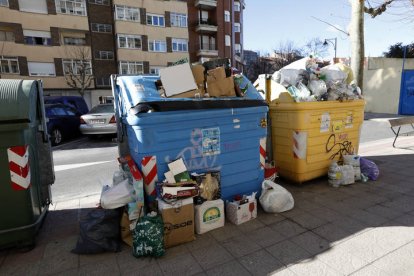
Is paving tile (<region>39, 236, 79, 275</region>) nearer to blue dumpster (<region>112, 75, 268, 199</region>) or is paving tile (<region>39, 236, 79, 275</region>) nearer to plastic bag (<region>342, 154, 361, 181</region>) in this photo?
blue dumpster (<region>112, 75, 268, 199</region>)

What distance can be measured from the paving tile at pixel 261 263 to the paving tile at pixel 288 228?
47 cm

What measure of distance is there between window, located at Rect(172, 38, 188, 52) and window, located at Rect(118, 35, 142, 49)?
384 cm

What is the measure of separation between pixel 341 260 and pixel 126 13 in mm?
29078

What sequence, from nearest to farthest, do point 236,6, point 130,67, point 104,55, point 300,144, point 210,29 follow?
point 300,144 → point 104,55 → point 130,67 → point 210,29 → point 236,6

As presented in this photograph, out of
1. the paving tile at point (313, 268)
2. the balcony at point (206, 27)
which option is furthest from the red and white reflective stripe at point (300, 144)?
the balcony at point (206, 27)

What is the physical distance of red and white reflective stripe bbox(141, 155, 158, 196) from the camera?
2895mm

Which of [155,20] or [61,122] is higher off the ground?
[155,20]

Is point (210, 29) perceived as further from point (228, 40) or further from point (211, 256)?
point (211, 256)

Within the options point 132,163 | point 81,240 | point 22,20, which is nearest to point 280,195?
point 132,163

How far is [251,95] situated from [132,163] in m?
1.81

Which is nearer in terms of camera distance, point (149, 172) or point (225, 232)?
point (149, 172)

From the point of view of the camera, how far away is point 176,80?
330 centimetres

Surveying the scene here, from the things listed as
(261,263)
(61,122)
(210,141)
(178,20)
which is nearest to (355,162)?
(210,141)

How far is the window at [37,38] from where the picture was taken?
890 inches
